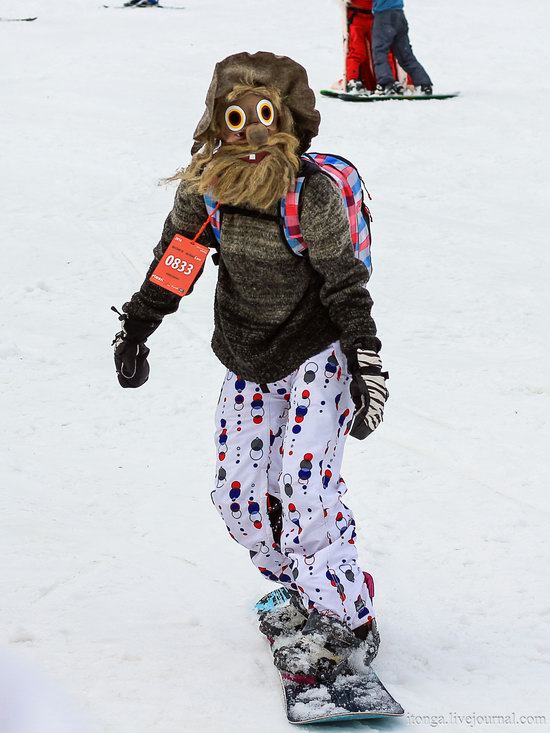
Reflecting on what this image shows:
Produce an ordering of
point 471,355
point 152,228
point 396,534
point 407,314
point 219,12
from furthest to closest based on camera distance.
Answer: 1. point 219,12
2. point 152,228
3. point 407,314
4. point 471,355
5. point 396,534

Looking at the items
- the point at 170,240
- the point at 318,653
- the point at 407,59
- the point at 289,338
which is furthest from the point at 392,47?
the point at 318,653

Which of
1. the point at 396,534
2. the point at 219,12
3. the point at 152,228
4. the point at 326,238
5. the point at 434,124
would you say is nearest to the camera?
the point at 326,238

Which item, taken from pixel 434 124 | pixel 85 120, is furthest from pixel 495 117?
pixel 85 120

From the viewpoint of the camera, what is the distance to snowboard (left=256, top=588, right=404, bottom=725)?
9.16 feet

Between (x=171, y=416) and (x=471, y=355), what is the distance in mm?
1756

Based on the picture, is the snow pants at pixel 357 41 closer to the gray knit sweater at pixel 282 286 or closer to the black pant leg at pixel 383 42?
the black pant leg at pixel 383 42

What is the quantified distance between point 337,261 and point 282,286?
0.19 meters

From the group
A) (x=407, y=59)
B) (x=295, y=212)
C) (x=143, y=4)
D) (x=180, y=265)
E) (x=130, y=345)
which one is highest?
(x=295, y=212)

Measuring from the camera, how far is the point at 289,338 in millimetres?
3020

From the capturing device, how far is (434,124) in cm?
1078

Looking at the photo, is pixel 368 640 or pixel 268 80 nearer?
pixel 268 80

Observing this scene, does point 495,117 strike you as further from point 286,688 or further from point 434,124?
point 286,688

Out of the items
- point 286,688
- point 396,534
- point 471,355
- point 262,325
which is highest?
point 262,325

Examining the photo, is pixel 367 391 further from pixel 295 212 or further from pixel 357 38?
pixel 357 38
